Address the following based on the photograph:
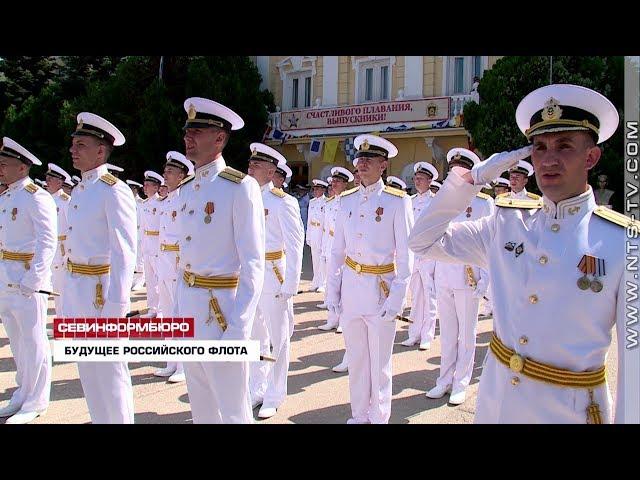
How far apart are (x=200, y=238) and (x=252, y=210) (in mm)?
368

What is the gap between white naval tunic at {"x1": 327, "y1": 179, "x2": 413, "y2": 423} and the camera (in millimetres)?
4578

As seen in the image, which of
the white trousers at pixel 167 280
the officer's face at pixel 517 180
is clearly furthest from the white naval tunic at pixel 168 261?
the officer's face at pixel 517 180

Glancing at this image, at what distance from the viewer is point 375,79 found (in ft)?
63.9

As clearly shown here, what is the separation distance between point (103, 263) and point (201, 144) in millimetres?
1144

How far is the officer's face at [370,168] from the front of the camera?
480 cm

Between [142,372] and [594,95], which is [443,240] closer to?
[594,95]

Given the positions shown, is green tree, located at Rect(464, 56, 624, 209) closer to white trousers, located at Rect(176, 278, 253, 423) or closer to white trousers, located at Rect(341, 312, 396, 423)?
white trousers, located at Rect(341, 312, 396, 423)

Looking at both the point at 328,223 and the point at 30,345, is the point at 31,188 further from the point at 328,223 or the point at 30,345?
the point at 328,223

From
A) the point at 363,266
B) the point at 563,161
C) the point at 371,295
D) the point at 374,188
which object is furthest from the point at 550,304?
the point at 374,188

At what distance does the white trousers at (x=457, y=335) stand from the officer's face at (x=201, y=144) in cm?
300

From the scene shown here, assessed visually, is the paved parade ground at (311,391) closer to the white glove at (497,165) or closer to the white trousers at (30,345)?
the white trousers at (30,345)
